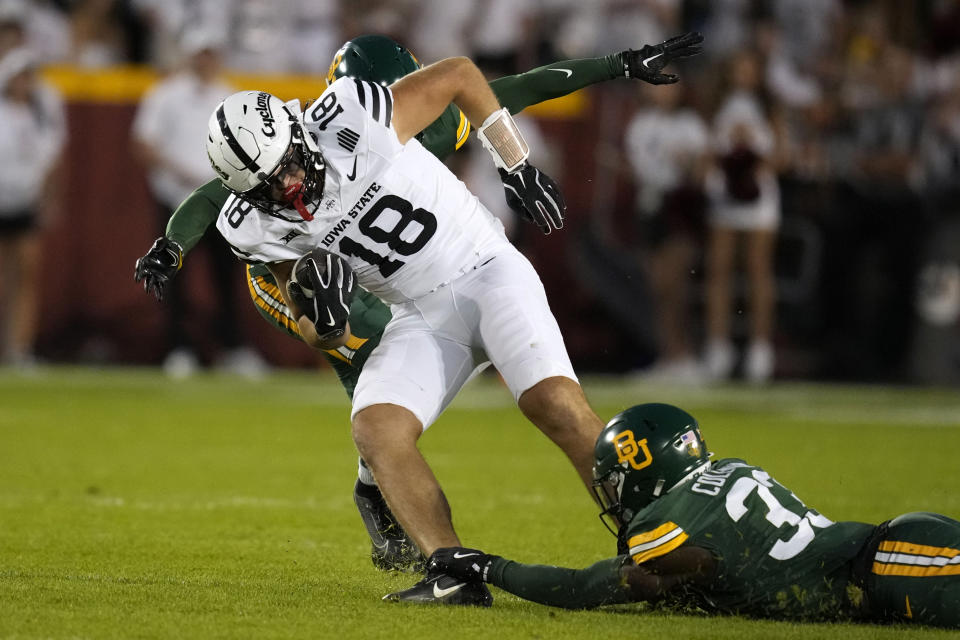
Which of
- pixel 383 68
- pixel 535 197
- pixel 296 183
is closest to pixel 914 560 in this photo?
pixel 535 197

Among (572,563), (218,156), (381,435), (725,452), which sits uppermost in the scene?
(218,156)

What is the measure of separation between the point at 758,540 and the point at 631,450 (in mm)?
415

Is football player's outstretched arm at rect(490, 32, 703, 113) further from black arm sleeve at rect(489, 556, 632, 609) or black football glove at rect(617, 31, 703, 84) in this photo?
black arm sleeve at rect(489, 556, 632, 609)

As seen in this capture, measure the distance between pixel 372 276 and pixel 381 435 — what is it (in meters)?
0.65

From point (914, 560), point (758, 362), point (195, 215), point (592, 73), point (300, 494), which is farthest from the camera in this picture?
point (758, 362)

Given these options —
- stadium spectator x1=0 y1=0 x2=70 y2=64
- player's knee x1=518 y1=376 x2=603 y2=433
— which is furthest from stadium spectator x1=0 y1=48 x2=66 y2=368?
player's knee x1=518 y1=376 x2=603 y2=433

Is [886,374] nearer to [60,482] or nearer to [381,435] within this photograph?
[60,482]

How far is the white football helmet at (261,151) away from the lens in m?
4.41

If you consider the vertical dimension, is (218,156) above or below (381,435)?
above

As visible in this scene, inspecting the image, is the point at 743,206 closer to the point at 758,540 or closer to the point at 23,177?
the point at 23,177

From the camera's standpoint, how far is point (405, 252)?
4.76 metres

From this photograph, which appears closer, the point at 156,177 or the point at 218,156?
the point at 218,156

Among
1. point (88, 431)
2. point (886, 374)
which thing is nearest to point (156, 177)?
point (88, 431)

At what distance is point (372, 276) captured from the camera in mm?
4797
